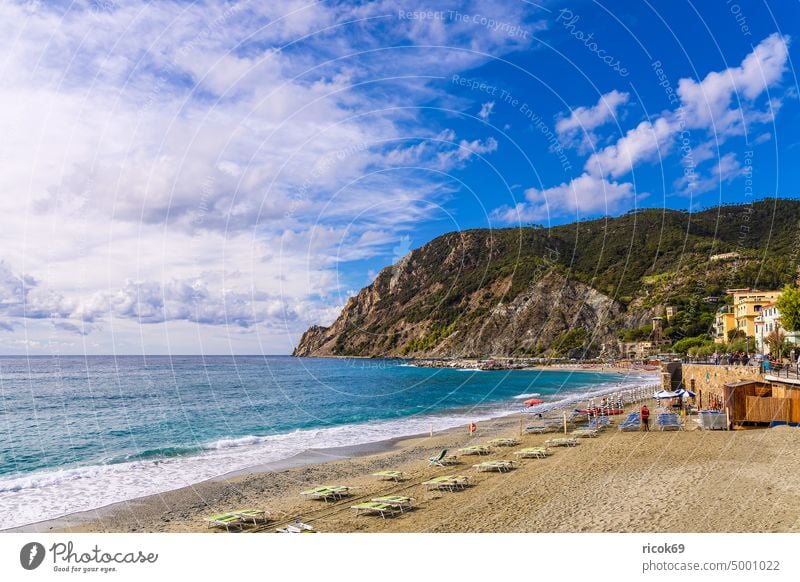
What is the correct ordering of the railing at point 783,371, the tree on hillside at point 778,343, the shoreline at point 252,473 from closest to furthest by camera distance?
the shoreline at point 252,473 → the railing at point 783,371 → the tree on hillside at point 778,343

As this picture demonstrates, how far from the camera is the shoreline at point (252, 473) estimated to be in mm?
13840

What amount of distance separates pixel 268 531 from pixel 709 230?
14515cm

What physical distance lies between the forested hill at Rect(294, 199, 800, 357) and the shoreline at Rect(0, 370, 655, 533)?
8161cm

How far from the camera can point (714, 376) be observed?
109 ft

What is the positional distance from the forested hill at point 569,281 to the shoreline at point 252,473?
268ft

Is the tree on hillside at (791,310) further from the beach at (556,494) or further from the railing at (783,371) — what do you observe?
the beach at (556,494)

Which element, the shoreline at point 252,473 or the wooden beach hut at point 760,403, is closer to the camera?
the shoreline at point 252,473

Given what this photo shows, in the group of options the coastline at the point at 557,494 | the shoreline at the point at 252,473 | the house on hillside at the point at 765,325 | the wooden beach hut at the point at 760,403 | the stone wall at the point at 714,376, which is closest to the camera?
the coastline at the point at 557,494

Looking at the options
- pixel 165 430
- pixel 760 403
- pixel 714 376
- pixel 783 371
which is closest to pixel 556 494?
pixel 760 403

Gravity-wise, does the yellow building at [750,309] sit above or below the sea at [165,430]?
Answer: above

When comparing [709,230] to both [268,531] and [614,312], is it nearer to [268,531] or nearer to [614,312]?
[614,312]

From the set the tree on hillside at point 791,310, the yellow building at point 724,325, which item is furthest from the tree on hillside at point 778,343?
the yellow building at point 724,325

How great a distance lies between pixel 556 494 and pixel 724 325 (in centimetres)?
7144
